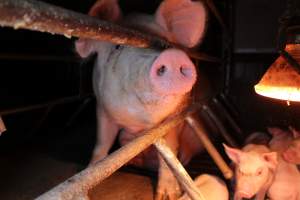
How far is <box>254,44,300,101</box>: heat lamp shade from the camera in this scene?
1.43 metres

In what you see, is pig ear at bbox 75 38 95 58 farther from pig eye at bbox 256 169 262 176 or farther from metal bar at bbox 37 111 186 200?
pig eye at bbox 256 169 262 176

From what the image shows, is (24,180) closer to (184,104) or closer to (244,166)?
(184,104)

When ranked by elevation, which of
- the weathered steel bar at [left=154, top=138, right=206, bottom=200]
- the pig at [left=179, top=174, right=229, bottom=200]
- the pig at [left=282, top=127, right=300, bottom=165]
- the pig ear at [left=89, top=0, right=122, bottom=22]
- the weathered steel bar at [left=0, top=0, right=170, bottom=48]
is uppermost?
the weathered steel bar at [left=0, top=0, right=170, bottom=48]

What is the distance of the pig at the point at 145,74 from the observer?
1381 mm

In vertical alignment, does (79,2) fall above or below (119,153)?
above

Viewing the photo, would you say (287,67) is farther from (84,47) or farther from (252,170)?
(84,47)

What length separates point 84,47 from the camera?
1.78m

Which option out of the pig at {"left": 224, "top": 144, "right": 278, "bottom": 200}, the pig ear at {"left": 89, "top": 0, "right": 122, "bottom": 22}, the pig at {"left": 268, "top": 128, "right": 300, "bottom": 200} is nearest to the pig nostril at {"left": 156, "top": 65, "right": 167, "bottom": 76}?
A: the pig ear at {"left": 89, "top": 0, "right": 122, "bottom": 22}

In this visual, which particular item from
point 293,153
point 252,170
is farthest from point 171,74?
point 293,153

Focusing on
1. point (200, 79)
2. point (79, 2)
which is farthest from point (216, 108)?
point (79, 2)

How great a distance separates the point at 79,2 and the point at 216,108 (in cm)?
159

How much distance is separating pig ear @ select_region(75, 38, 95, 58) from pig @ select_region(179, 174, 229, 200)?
91cm

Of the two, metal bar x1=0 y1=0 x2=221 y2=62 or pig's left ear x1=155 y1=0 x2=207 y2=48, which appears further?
pig's left ear x1=155 y1=0 x2=207 y2=48

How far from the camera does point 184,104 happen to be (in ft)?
6.31
